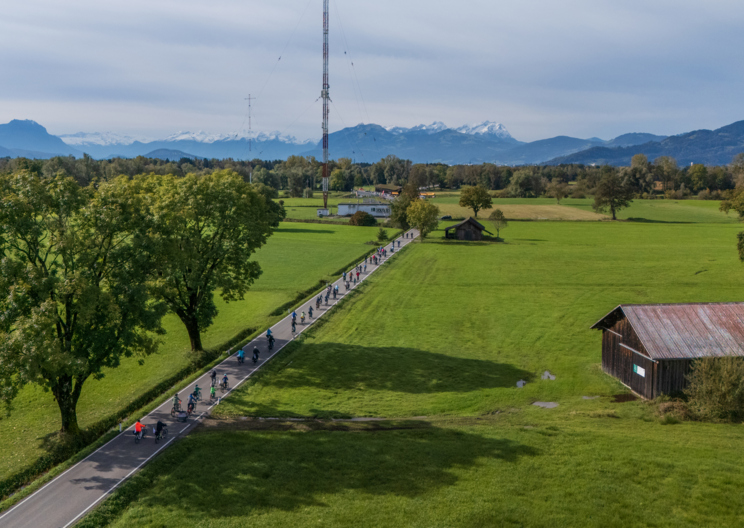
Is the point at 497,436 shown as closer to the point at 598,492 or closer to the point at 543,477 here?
the point at 543,477

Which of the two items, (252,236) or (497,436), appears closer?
(497,436)

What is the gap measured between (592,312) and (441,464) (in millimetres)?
34305

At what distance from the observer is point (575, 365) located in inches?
1518

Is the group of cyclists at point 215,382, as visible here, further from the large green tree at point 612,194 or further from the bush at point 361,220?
the large green tree at point 612,194

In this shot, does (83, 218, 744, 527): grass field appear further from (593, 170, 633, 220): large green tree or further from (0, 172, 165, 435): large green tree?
(593, 170, 633, 220): large green tree

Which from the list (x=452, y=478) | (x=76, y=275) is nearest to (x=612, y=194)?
(x=452, y=478)

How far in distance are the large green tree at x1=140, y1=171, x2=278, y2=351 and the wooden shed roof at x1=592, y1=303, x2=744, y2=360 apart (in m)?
28.6

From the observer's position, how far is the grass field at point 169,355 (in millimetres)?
29953

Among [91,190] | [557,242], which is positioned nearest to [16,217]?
[91,190]

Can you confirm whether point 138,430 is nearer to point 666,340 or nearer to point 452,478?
point 452,478

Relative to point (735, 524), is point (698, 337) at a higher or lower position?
higher

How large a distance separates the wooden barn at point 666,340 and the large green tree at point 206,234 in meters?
28.1

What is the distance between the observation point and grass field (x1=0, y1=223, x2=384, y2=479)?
30.0 m

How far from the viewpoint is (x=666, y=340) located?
107 ft
